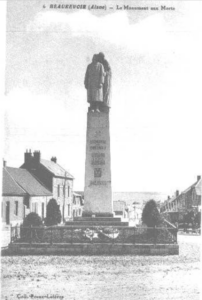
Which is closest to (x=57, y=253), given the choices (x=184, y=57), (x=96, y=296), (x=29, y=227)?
(x=29, y=227)

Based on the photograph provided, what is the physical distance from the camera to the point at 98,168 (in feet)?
48.4

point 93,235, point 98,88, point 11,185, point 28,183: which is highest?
point 98,88

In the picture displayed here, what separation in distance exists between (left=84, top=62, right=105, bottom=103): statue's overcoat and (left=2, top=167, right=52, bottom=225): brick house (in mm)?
2670

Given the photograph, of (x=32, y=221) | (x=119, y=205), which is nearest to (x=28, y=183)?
(x=119, y=205)

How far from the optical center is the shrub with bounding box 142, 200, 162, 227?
45.6ft

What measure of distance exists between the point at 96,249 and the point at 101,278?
2.19 m

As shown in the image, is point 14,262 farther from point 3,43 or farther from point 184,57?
point 184,57

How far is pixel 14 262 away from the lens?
1205 cm

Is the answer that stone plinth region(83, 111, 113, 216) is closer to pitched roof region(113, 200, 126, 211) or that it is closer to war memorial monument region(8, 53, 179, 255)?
war memorial monument region(8, 53, 179, 255)

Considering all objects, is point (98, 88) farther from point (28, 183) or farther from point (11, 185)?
point (28, 183)

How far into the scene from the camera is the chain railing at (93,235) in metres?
13.2

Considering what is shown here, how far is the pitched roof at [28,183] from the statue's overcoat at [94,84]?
8.76 feet

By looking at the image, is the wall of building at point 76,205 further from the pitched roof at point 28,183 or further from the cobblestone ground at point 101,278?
the cobblestone ground at point 101,278

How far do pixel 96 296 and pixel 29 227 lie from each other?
359cm
